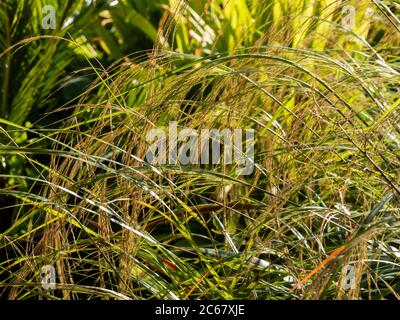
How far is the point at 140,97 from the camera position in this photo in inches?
93.6

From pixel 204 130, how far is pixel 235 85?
0.14 meters

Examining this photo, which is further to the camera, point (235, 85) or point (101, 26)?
point (101, 26)

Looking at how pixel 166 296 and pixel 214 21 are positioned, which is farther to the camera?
pixel 214 21

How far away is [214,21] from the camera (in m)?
2.78
